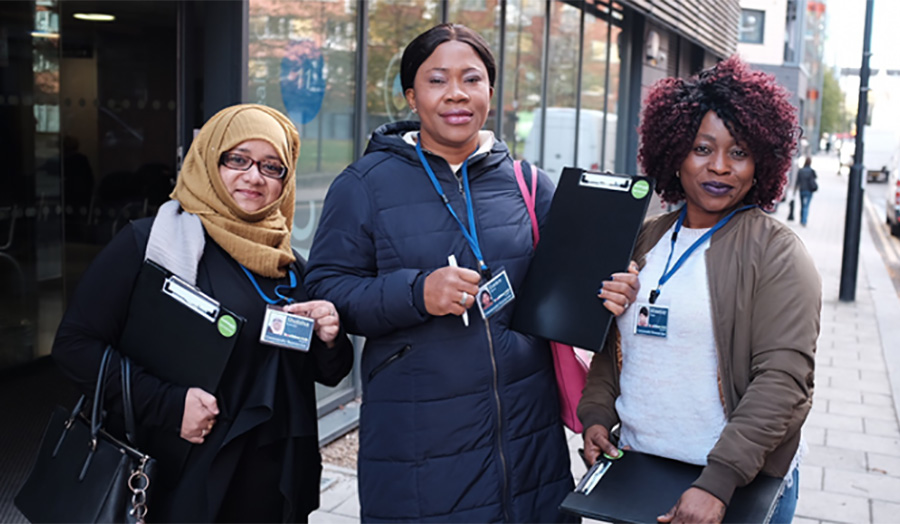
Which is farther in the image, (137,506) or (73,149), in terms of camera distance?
(73,149)

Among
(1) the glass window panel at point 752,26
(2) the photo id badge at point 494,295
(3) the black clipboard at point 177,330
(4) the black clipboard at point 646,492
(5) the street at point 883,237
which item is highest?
(1) the glass window panel at point 752,26

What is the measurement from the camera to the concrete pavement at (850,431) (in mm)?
4746

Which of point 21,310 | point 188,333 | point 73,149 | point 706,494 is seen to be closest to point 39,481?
point 188,333

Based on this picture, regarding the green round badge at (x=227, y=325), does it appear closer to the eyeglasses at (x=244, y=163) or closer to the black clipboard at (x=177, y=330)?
the black clipboard at (x=177, y=330)

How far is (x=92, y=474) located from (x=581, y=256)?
→ 137 centimetres

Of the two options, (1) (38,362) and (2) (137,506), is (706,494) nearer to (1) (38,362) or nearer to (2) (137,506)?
(2) (137,506)

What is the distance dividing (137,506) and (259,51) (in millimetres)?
3010

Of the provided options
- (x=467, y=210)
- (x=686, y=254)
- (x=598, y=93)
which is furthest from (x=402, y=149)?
(x=598, y=93)

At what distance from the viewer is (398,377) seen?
2.44 metres

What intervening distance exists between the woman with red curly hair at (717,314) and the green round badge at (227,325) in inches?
37.6

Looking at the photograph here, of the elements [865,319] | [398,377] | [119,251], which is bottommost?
[865,319]

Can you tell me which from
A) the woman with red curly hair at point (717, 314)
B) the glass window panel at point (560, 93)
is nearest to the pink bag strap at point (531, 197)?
the woman with red curly hair at point (717, 314)

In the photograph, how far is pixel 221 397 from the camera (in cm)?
242

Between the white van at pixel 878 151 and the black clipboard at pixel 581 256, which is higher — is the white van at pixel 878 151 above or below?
above
